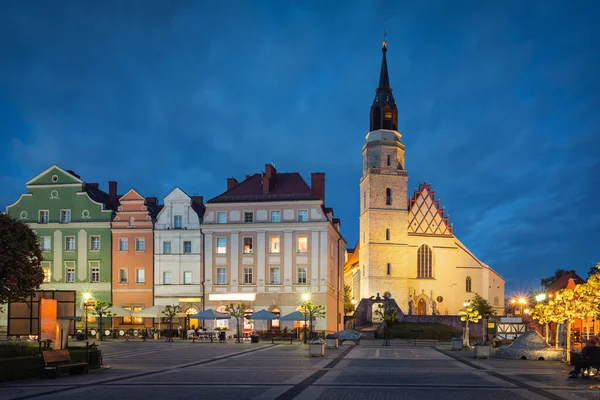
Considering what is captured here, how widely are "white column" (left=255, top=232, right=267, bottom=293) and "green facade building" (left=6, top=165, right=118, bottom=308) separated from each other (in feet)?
45.5

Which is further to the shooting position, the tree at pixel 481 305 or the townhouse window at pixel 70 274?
the tree at pixel 481 305

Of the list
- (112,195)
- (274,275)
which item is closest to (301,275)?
(274,275)

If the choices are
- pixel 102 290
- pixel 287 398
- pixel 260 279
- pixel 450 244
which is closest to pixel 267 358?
pixel 287 398

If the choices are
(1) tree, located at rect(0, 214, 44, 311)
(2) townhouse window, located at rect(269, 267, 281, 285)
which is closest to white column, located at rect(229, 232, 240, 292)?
(2) townhouse window, located at rect(269, 267, 281, 285)

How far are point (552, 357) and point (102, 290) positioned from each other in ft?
145

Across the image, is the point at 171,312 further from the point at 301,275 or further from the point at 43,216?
the point at 43,216

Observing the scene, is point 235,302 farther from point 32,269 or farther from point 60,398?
point 60,398

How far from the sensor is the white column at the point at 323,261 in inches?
2427

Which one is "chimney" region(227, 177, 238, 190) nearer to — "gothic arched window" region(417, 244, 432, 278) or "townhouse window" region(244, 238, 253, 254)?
"townhouse window" region(244, 238, 253, 254)

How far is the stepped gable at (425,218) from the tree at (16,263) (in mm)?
73494

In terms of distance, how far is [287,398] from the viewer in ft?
53.4

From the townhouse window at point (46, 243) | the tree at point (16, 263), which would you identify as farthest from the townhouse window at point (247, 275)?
the tree at point (16, 263)

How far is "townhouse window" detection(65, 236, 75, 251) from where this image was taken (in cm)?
6488

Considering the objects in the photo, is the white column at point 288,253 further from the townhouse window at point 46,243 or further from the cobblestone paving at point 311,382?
the cobblestone paving at point 311,382
